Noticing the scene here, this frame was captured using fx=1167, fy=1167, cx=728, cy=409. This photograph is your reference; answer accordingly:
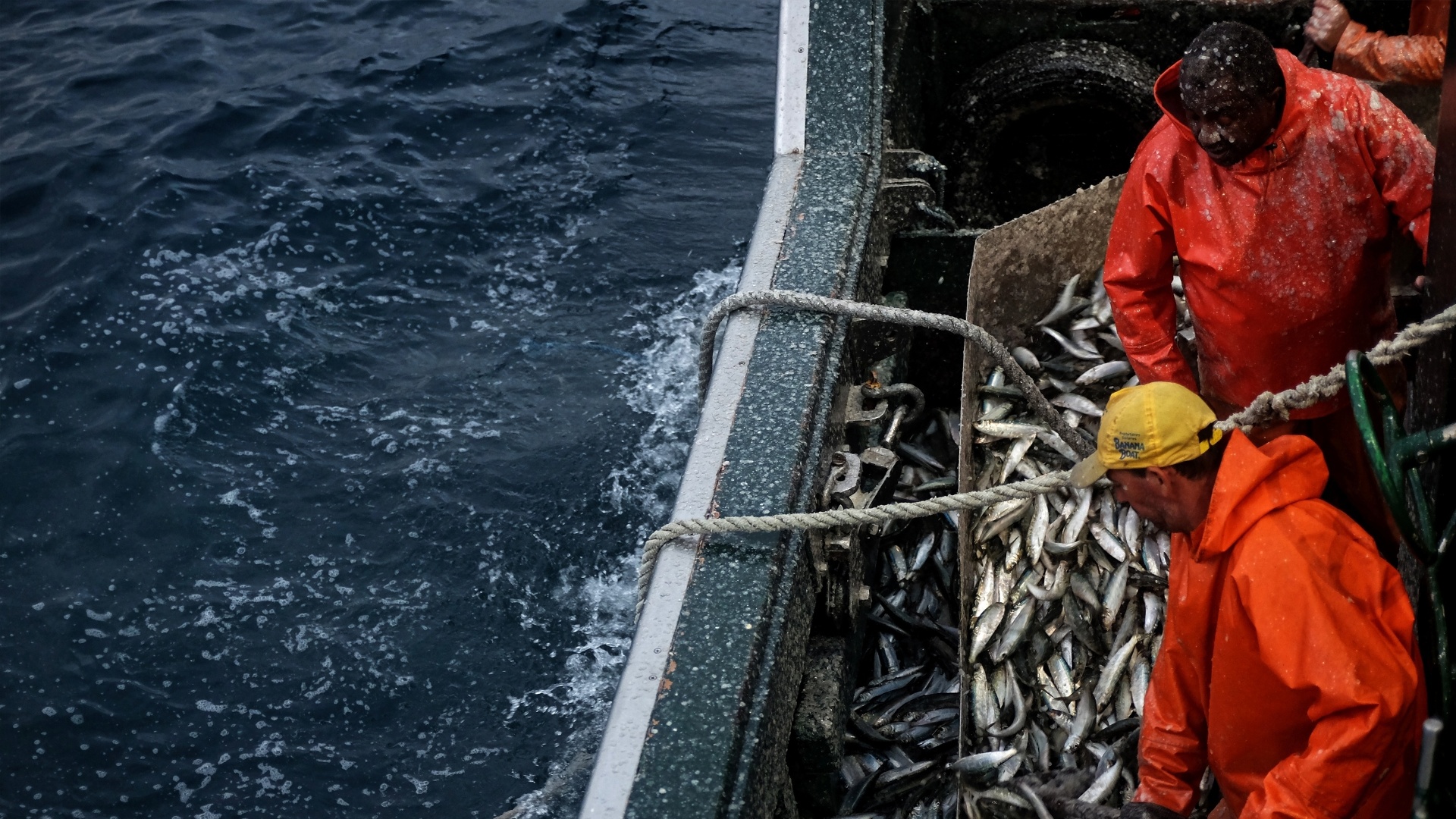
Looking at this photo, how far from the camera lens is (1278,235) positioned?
3492 millimetres

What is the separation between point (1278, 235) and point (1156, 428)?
49.0 inches

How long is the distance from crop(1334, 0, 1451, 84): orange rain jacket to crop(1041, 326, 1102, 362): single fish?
1.60m


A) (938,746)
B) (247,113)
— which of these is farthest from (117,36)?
(938,746)

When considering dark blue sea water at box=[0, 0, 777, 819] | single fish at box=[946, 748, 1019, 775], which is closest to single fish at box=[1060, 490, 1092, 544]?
single fish at box=[946, 748, 1019, 775]

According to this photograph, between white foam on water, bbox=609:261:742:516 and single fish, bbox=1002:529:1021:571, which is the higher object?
single fish, bbox=1002:529:1021:571

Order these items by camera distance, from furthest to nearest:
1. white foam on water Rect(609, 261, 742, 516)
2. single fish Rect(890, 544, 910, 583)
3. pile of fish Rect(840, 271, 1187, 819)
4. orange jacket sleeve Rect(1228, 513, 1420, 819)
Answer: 1. white foam on water Rect(609, 261, 742, 516)
2. single fish Rect(890, 544, 910, 583)
3. pile of fish Rect(840, 271, 1187, 819)
4. orange jacket sleeve Rect(1228, 513, 1420, 819)

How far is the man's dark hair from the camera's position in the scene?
320 centimetres

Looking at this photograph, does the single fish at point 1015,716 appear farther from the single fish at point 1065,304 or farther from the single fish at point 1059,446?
the single fish at point 1065,304

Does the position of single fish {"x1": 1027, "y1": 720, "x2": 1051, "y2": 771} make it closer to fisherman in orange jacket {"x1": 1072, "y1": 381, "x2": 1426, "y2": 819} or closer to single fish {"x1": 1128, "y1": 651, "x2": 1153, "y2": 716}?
single fish {"x1": 1128, "y1": 651, "x2": 1153, "y2": 716}

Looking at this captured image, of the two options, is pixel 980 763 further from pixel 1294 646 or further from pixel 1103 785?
pixel 1294 646

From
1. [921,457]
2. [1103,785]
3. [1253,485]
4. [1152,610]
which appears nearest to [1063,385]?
[921,457]

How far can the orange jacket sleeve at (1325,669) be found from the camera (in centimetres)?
239

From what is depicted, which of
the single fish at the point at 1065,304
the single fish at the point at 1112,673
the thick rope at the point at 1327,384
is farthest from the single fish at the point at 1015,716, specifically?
the single fish at the point at 1065,304

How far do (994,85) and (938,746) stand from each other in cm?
343
